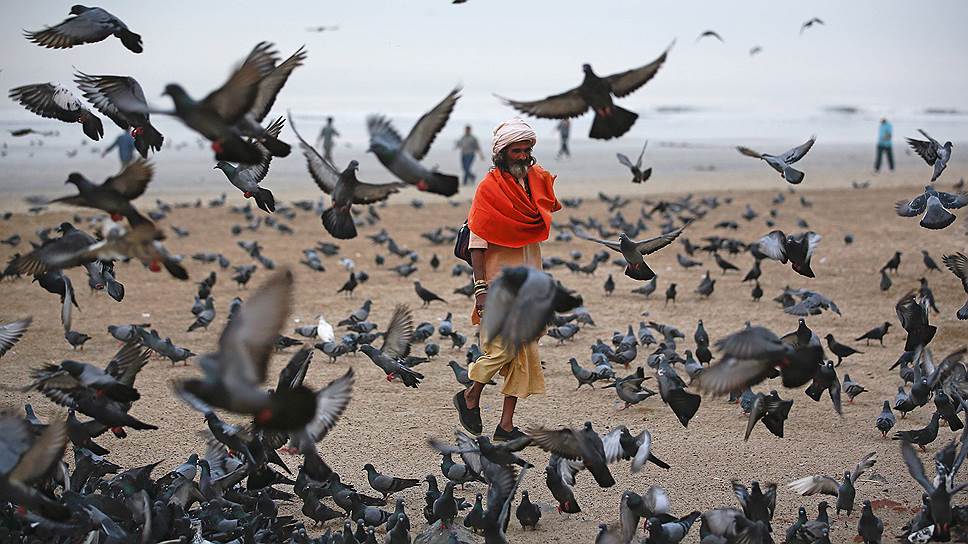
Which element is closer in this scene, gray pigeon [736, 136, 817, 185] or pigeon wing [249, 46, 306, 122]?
pigeon wing [249, 46, 306, 122]

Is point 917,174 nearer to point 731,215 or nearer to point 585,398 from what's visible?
point 731,215

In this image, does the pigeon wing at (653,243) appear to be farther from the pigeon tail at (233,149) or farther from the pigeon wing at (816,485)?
the pigeon tail at (233,149)

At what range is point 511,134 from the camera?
6.10 metres

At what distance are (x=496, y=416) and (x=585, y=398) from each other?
2.97ft

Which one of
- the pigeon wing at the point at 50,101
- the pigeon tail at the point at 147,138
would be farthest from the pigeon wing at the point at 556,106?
the pigeon wing at the point at 50,101

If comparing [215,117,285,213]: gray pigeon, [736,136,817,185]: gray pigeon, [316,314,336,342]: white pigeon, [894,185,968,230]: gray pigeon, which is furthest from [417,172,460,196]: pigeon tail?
[316,314,336,342]: white pigeon

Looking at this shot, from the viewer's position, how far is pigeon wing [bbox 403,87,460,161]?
534cm

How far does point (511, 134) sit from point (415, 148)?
0.84m

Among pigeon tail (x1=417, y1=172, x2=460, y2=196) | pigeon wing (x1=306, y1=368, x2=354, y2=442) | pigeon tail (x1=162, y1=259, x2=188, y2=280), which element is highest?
pigeon tail (x1=417, y1=172, x2=460, y2=196)

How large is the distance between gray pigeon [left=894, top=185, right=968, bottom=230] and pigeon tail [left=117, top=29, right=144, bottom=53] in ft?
16.6

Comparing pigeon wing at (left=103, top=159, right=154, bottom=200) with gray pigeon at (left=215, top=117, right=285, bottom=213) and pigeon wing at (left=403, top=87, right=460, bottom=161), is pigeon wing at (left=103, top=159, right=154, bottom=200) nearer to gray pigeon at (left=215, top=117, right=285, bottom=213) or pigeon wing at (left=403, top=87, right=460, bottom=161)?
gray pigeon at (left=215, top=117, right=285, bottom=213)

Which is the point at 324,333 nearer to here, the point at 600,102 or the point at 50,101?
the point at 50,101

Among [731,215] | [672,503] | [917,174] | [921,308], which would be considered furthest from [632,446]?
[917,174]

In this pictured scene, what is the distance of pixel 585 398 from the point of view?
8219mm
